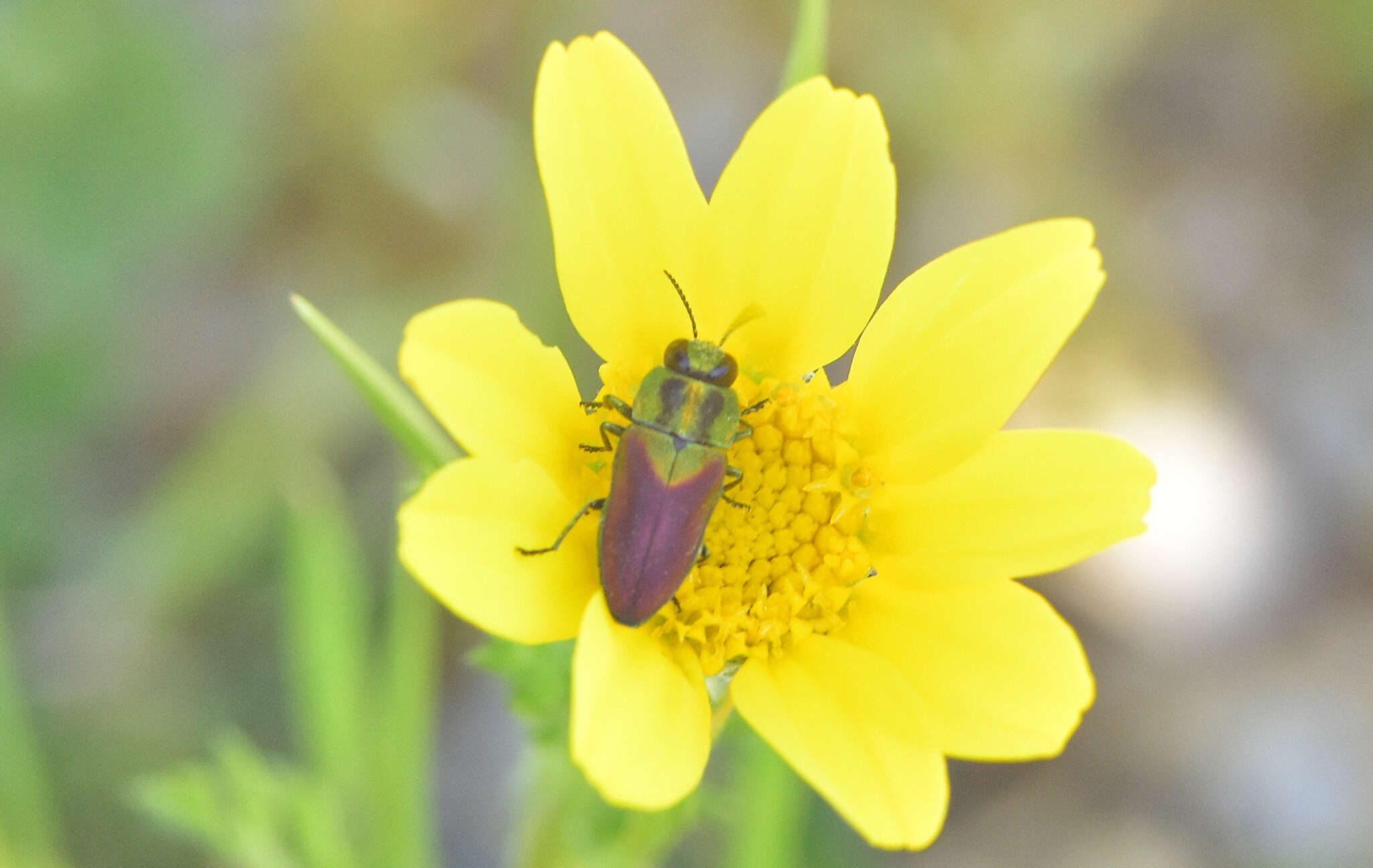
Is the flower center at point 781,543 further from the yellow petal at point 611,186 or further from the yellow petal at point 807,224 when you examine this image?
the yellow petal at point 611,186

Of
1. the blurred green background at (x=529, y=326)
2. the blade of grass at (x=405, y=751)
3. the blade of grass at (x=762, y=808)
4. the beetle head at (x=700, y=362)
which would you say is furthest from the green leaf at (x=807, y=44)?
the blurred green background at (x=529, y=326)

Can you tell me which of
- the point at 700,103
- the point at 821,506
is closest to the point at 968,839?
the point at 821,506

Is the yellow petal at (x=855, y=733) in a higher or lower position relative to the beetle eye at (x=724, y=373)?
lower

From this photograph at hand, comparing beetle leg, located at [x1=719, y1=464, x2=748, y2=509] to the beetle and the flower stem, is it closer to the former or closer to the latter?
the beetle

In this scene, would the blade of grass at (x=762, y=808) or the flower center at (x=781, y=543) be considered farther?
the blade of grass at (x=762, y=808)

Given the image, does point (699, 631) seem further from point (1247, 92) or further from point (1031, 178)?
point (1247, 92)

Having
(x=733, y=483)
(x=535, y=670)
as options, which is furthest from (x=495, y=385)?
(x=535, y=670)
